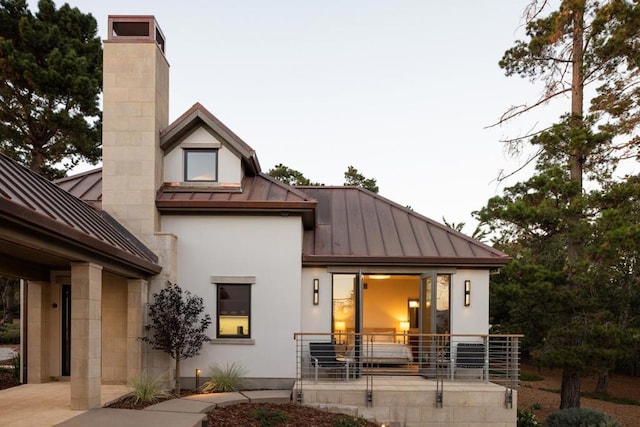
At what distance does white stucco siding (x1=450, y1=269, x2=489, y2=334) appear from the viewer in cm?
1191

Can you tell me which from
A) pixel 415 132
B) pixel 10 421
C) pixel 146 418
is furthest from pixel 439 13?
pixel 10 421

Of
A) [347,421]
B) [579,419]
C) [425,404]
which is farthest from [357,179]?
[347,421]

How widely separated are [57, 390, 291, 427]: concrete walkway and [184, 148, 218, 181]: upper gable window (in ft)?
17.6

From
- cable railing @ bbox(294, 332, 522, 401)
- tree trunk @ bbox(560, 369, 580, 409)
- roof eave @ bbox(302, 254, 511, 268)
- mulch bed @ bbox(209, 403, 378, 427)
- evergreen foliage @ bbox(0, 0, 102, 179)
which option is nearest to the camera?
mulch bed @ bbox(209, 403, 378, 427)

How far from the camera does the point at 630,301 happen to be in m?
18.5

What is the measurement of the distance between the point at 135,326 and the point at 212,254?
2.39 m

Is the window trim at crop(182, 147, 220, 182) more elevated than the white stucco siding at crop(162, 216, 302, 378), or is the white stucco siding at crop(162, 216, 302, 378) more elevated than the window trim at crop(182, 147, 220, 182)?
the window trim at crop(182, 147, 220, 182)

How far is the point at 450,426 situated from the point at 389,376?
6.81 ft

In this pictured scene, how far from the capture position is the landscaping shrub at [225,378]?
410 inches

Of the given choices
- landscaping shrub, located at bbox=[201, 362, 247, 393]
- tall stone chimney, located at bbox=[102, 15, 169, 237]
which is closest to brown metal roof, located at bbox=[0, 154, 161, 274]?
tall stone chimney, located at bbox=[102, 15, 169, 237]

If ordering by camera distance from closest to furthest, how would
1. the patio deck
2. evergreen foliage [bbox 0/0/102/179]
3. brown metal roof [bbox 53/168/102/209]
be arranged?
the patio deck < brown metal roof [bbox 53/168/102/209] < evergreen foliage [bbox 0/0/102/179]

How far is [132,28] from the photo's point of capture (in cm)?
1145

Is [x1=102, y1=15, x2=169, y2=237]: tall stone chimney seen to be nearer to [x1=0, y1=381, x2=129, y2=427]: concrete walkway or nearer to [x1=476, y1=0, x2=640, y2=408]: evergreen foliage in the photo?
[x1=0, y1=381, x2=129, y2=427]: concrete walkway

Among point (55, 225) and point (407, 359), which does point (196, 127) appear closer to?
point (55, 225)
